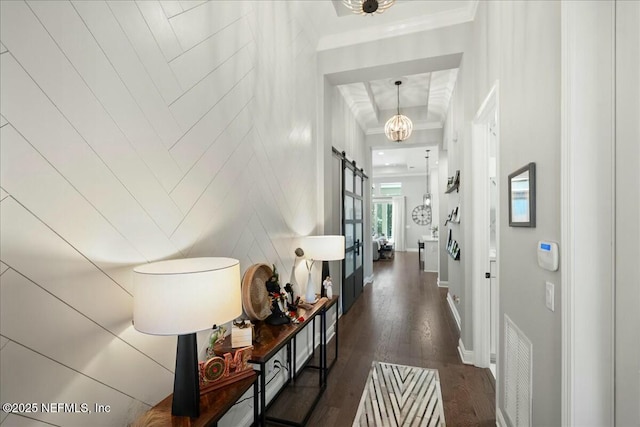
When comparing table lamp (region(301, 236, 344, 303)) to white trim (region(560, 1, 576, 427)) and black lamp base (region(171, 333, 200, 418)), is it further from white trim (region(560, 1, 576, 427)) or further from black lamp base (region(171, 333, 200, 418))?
white trim (region(560, 1, 576, 427))

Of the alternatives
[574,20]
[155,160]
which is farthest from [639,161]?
[155,160]

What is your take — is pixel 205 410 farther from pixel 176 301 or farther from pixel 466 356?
pixel 466 356

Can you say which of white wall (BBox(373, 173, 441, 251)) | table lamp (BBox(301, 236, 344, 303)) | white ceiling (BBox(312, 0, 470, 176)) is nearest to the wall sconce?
table lamp (BBox(301, 236, 344, 303))

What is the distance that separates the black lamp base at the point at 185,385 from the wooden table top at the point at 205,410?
0.09 feet

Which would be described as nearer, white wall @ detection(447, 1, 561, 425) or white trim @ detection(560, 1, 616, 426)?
white trim @ detection(560, 1, 616, 426)

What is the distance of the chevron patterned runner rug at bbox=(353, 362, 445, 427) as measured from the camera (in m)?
2.17

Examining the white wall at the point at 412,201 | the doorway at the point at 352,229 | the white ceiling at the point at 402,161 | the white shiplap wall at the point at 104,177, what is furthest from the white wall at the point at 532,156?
the white wall at the point at 412,201

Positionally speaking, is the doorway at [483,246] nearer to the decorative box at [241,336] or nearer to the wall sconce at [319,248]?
the wall sconce at [319,248]

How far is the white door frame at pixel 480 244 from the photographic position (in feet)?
9.30

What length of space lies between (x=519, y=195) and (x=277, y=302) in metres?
1.63

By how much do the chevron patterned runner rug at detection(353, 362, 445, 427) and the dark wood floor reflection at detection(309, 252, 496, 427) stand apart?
64 mm

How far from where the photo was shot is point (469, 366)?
2943 mm

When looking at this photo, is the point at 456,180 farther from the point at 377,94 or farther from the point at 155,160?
the point at 155,160

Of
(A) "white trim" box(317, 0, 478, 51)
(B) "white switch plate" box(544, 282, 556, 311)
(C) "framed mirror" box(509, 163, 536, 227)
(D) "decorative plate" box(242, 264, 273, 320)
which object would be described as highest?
(A) "white trim" box(317, 0, 478, 51)
